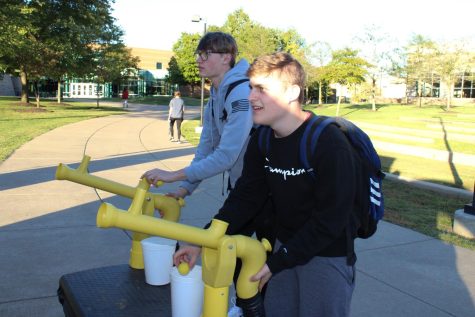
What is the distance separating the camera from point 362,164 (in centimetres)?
191

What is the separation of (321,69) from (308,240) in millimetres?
47272

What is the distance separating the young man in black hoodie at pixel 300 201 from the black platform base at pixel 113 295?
475 millimetres

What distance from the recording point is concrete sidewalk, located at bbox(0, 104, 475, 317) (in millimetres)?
3641

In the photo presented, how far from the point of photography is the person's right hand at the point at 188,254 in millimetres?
2082

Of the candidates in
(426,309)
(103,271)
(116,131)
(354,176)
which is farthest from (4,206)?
(116,131)

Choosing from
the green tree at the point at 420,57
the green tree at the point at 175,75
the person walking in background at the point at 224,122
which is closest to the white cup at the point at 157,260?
the person walking in background at the point at 224,122

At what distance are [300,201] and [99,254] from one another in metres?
3.13

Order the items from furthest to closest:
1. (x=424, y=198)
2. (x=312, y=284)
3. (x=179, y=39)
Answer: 1. (x=179, y=39)
2. (x=424, y=198)
3. (x=312, y=284)

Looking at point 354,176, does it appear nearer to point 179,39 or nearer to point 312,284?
point 312,284

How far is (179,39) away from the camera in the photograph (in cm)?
6975

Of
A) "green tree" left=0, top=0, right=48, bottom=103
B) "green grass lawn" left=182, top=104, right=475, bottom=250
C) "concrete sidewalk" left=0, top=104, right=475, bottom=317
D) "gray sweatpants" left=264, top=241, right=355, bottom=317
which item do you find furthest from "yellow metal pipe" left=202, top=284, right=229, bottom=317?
"green tree" left=0, top=0, right=48, bottom=103

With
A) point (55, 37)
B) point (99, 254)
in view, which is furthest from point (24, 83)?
point (99, 254)

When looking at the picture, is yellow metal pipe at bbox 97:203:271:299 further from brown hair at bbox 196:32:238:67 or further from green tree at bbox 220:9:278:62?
green tree at bbox 220:9:278:62

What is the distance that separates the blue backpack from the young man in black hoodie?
3 cm
